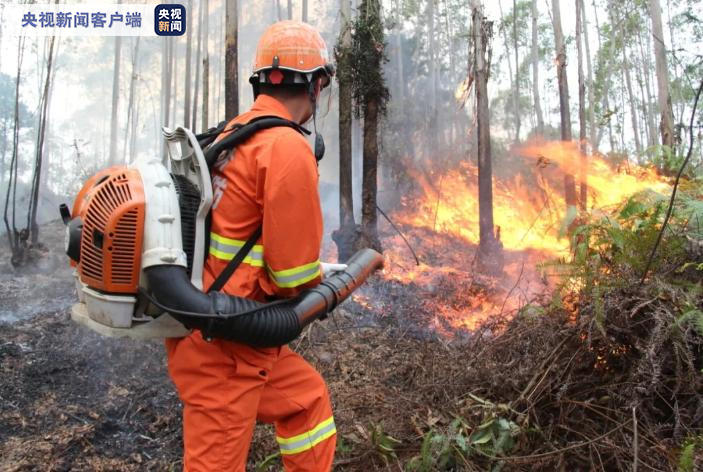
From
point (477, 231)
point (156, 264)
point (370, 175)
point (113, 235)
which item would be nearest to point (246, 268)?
point (156, 264)

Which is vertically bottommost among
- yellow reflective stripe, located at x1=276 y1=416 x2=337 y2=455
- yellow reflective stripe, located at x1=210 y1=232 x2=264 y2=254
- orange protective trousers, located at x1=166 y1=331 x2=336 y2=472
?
yellow reflective stripe, located at x1=276 y1=416 x2=337 y2=455

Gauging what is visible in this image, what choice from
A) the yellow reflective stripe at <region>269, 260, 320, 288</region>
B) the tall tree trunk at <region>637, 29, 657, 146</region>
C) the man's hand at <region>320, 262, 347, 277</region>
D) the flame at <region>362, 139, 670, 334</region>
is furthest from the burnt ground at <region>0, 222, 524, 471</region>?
the tall tree trunk at <region>637, 29, 657, 146</region>

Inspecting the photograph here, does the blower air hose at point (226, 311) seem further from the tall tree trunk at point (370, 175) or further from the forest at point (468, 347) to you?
the tall tree trunk at point (370, 175)

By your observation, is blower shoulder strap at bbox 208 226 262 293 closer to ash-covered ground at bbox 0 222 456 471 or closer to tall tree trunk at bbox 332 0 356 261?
ash-covered ground at bbox 0 222 456 471

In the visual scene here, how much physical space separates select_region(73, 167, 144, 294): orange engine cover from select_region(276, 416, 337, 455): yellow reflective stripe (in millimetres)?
896

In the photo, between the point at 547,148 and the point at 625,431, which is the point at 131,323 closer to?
the point at 625,431

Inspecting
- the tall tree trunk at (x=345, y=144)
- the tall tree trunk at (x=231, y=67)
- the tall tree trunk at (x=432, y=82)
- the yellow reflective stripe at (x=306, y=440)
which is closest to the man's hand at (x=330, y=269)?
the yellow reflective stripe at (x=306, y=440)

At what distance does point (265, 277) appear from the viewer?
78.9 inches

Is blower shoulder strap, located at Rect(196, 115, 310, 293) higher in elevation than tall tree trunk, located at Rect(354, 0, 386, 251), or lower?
lower

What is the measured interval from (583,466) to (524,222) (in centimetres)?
1289

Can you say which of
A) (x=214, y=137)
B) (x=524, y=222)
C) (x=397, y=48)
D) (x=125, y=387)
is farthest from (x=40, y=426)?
(x=397, y=48)

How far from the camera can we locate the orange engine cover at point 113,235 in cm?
178

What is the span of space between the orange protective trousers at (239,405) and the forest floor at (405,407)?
1045 mm

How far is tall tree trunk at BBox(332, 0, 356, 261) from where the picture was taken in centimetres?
906
